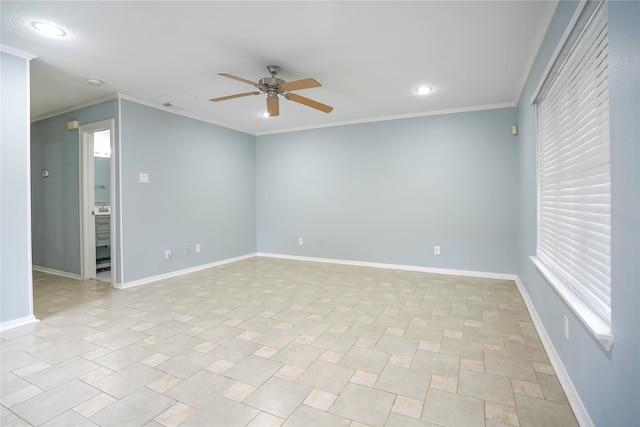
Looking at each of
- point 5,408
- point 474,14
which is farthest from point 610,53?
point 5,408

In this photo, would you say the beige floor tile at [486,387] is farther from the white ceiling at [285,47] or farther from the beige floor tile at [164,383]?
the white ceiling at [285,47]

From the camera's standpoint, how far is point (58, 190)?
479 centimetres

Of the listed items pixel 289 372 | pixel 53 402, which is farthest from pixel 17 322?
pixel 289 372

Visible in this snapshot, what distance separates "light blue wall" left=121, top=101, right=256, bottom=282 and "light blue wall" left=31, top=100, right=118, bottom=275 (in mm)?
648

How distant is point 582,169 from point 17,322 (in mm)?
4649

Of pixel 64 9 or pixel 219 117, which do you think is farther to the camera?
pixel 219 117

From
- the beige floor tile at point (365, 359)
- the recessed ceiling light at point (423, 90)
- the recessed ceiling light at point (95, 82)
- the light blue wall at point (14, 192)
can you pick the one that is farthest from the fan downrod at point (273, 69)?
the beige floor tile at point (365, 359)

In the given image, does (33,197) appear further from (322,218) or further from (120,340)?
(322,218)

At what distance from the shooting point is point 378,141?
5.19 m

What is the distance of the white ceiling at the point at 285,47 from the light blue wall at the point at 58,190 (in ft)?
1.73

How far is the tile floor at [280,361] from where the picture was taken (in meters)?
1.67

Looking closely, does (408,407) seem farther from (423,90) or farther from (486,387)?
(423,90)

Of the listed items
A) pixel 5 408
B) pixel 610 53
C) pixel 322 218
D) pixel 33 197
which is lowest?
pixel 5 408

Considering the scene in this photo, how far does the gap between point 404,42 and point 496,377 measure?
2.66 m
